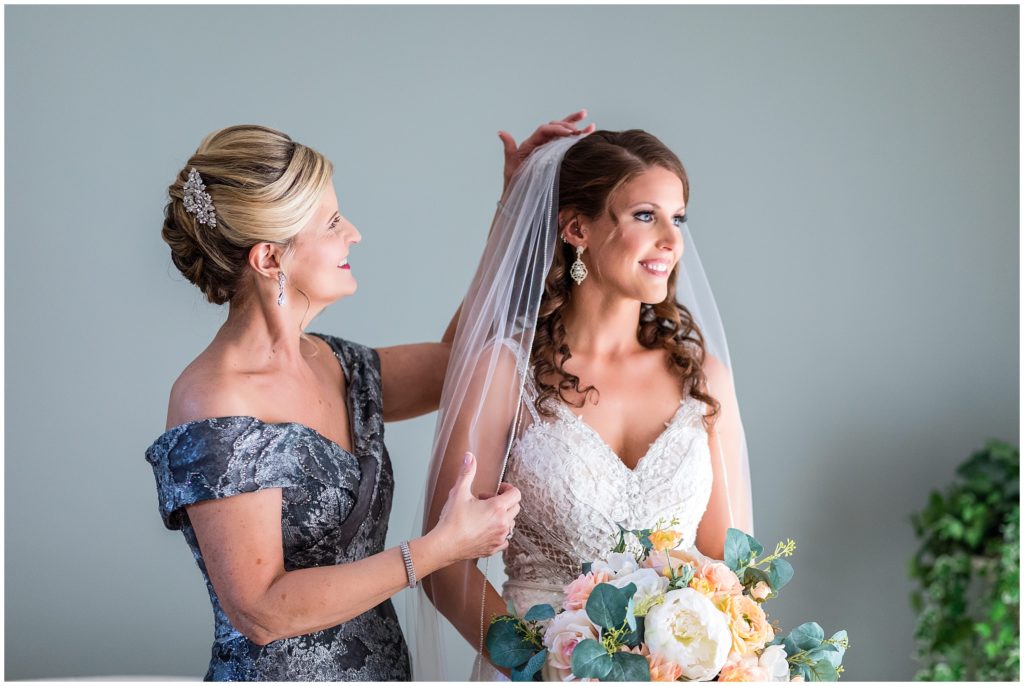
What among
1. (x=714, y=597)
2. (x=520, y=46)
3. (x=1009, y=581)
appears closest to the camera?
(x=714, y=597)

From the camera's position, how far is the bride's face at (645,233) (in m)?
2.12

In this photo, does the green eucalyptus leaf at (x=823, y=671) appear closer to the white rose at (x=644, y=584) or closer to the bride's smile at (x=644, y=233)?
the white rose at (x=644, y=584)

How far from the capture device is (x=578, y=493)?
6.87 ft

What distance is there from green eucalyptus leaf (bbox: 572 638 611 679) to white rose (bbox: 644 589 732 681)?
7 cm

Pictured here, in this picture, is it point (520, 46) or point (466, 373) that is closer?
point (466, 373)

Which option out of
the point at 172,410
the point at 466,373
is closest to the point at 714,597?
the point at 466,373

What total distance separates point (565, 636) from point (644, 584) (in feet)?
0.50

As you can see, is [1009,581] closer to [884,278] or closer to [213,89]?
[884,278]

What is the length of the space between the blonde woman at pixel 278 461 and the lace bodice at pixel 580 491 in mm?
180

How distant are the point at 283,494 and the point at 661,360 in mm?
940

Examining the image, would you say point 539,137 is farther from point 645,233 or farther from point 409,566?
point 409,566

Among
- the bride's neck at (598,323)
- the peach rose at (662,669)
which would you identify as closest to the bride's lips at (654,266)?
the bride's neck at (598,323)

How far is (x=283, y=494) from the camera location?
6.20ft

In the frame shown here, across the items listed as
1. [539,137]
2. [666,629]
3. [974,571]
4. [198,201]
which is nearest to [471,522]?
[666,629]
